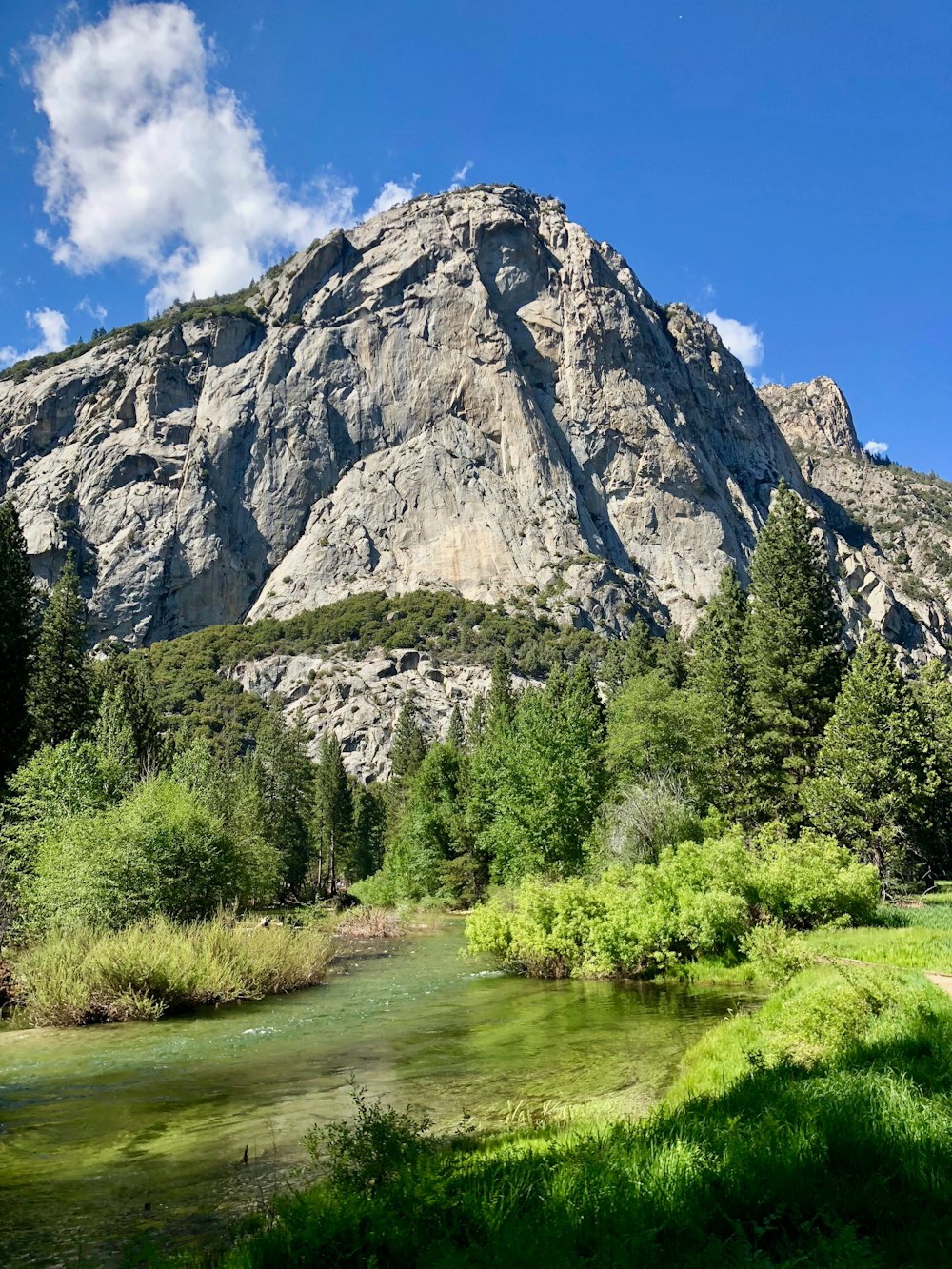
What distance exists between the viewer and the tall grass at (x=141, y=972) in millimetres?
18703

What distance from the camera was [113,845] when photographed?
2516cm

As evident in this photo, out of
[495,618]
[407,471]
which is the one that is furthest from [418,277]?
[495,618]

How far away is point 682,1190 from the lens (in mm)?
5426

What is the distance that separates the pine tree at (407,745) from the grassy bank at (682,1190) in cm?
7899

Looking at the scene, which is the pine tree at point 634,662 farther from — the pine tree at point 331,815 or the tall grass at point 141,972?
the tall grass at point 141,972

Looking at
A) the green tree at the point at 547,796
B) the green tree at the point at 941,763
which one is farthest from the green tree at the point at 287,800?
the green tree at the point at 941,763

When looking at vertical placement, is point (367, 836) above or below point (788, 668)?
below

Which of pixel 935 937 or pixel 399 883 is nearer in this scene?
pixel 935 937

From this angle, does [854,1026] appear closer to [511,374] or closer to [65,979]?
[65,979]

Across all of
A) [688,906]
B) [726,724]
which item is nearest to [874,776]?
[726,724]

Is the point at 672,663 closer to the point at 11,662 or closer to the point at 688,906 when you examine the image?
the point at 688,906

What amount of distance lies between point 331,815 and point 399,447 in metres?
87.3

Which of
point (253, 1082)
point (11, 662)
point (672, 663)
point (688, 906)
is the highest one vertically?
point (672, 663)

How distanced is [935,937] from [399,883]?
4703 centimetres
